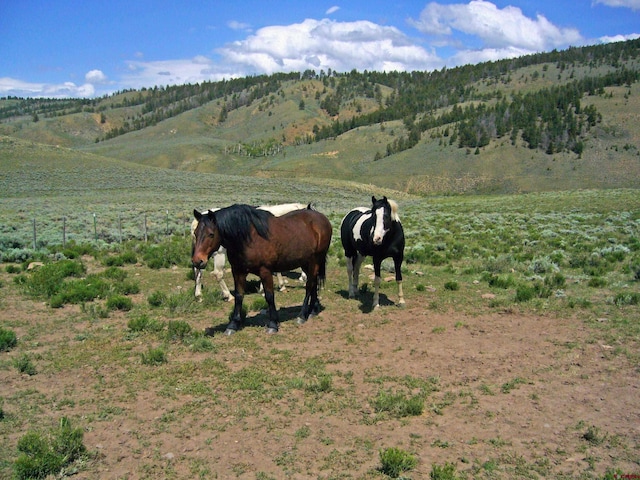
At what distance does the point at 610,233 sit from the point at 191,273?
1942cm

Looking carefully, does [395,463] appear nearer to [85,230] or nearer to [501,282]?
[501,282]

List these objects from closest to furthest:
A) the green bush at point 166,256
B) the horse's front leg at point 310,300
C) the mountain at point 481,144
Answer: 1. the horse's front leg at point 310,300
2. the green bush at point 166,256
3. the mountain at point 481,144

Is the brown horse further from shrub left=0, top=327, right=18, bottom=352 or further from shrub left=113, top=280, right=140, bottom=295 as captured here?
shrub left=113, top=280, right=140, bottom=295

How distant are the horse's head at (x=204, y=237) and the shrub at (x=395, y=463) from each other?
18.5ft

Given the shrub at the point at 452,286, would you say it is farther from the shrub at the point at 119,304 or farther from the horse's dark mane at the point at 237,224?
the shrub at the point at 119,304

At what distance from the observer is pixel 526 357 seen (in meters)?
8.30

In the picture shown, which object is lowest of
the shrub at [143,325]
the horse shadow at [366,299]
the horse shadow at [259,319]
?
the horse shadow at [259,319]

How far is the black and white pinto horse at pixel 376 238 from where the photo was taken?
37.6 ft

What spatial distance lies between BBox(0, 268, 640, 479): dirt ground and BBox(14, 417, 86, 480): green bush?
0.25m

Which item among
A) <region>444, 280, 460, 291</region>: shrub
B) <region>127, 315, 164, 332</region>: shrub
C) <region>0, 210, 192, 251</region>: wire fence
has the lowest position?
<region>127, 315, 164, 332</region>: shrub

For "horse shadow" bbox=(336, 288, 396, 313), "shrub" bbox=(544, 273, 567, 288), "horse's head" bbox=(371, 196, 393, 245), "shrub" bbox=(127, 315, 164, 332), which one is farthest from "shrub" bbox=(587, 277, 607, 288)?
"shrub" bbox=(127, 315, 164, 332)

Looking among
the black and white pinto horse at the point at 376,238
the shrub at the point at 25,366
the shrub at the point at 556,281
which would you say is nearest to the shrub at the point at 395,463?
the shrub at the point at 25,366

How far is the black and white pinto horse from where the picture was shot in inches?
451

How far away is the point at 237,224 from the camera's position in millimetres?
9961
